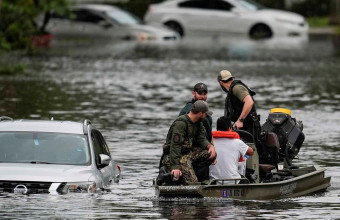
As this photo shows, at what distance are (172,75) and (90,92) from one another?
19.9 feet

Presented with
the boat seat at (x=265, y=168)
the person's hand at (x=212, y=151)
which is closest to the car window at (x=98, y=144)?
the person's hand at (x=212, y=151)

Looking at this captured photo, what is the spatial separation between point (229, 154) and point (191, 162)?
25.4 inches

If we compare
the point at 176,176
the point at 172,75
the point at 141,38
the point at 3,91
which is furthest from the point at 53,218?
the point at 141,38

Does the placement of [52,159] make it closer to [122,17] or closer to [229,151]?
[229,151]

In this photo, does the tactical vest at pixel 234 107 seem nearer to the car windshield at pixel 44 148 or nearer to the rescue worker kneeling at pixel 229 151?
the rescue worker kneeling at pixel 229 151

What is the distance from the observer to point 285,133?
19594 millimetres

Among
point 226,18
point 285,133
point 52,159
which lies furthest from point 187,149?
point 226,18

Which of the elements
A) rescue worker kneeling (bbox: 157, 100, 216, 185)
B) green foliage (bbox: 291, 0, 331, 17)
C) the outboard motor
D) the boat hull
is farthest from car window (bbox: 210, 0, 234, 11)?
rescue worker kneeling (bbox: 157, 100, 216, 185)

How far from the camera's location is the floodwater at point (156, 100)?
16172 millimetres

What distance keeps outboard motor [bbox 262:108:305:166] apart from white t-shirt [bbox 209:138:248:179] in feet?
7.82

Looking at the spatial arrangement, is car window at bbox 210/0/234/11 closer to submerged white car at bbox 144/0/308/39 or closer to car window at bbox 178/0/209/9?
submerged white car at bbox 144/0/308/39

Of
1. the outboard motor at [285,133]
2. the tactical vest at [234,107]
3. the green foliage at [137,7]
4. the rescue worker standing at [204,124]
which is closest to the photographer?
the rescue worker standing at [204,124]

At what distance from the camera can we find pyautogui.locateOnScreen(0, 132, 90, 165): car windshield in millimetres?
17109

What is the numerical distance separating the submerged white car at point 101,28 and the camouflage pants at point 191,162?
40508mm
